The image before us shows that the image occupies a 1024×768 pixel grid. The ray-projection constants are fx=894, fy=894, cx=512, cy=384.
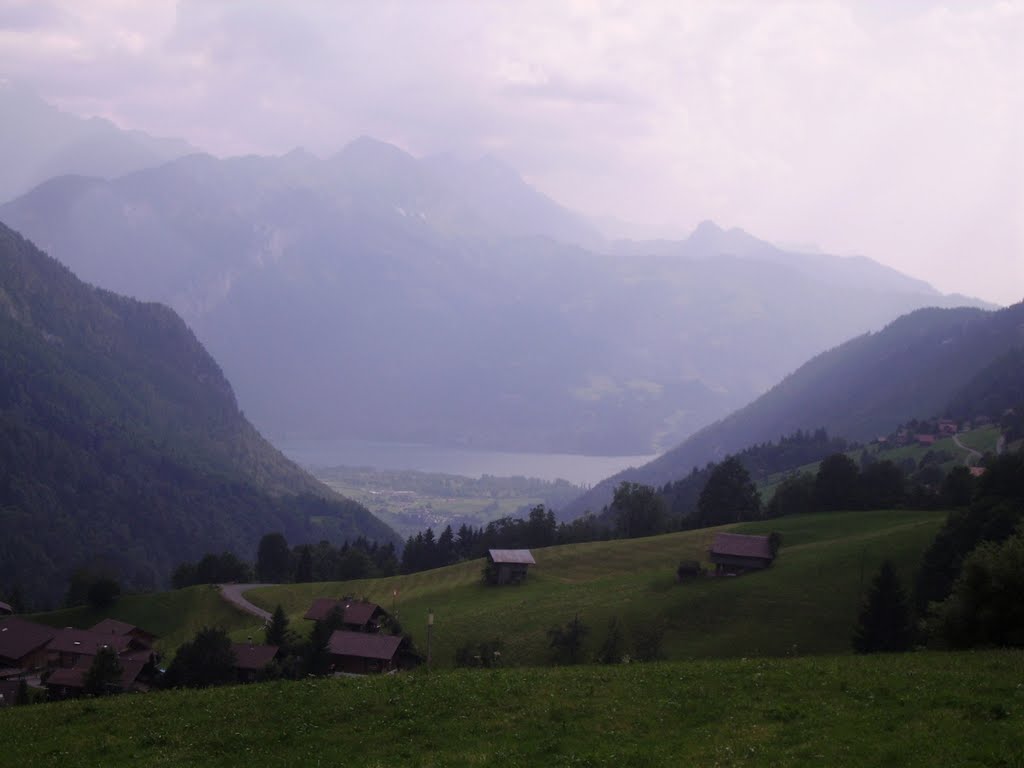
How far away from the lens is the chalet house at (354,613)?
195ft

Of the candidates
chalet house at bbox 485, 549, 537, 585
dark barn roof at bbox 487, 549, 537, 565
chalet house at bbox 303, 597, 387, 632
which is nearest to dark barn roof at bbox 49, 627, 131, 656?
chalet house at bbox 303, 597, 387, 632

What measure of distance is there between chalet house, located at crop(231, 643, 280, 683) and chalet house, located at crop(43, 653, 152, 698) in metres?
5.60

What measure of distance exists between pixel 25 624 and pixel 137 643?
9.04 m

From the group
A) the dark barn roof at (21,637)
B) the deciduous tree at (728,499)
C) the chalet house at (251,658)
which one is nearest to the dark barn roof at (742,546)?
the deciduous tree at (728,499)

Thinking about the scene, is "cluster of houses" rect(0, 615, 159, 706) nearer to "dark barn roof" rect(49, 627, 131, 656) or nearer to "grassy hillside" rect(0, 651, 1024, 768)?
"dark barn roof" rect(49, 627, 131, 656)

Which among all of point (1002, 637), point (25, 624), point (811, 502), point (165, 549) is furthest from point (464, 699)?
point (165, 549)

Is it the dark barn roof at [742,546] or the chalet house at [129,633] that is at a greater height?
the dark barn roof at [742,546]

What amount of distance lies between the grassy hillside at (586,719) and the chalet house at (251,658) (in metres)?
21.1

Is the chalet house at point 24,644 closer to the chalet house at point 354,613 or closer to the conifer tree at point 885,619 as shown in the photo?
the chalet house at point 354,613

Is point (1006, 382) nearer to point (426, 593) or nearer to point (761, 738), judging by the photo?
point (426, 593)

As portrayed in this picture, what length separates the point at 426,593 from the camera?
235ft

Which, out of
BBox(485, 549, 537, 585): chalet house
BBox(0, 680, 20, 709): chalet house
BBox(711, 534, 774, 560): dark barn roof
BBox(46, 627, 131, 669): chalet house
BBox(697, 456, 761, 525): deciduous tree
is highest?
BBox(697, 456, 761, 525): deciduous tree

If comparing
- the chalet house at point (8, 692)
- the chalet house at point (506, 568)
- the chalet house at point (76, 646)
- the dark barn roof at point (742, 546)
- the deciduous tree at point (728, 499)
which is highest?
the deciduous tree at point (728, 499)

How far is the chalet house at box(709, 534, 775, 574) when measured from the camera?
208 ft
